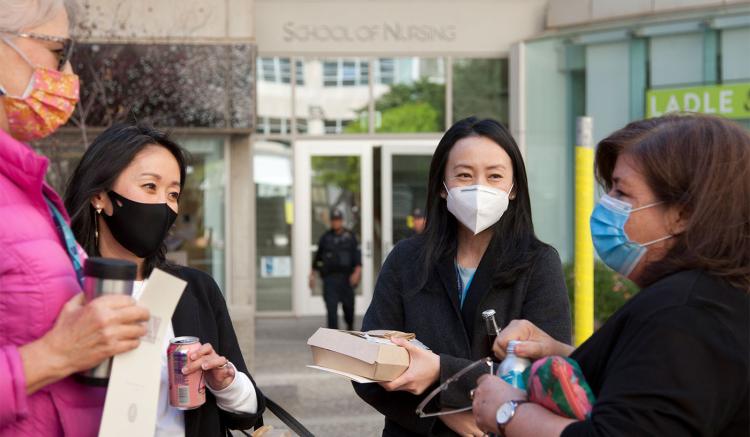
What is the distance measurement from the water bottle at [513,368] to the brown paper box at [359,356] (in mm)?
389

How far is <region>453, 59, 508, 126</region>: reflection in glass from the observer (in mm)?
14227

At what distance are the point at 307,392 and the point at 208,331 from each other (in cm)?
571

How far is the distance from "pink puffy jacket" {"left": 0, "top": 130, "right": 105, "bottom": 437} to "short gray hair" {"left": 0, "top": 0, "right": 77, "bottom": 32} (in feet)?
1.00

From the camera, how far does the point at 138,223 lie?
2.67 meters

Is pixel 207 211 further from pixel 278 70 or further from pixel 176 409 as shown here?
pixel 176 409

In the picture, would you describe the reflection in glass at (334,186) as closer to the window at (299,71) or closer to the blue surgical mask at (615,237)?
the window at (299,71)

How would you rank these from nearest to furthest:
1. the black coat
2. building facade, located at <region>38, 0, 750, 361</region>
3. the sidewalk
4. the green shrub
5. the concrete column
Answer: the black coat < the sidewalk < the green shrub < building facade, located at <region>38, 0, 750, 361</region> < the concrete column

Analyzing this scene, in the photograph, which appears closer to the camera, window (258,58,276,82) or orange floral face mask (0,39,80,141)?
orange floral face mask (0,39,80,141)

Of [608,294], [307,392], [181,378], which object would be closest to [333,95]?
[608,294]

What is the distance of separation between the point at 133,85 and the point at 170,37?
0.85m

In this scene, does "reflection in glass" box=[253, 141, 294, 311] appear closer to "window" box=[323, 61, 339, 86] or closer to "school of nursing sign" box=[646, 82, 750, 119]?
"window" box=[323, 61, 339, 86]

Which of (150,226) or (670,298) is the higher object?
(150,226)

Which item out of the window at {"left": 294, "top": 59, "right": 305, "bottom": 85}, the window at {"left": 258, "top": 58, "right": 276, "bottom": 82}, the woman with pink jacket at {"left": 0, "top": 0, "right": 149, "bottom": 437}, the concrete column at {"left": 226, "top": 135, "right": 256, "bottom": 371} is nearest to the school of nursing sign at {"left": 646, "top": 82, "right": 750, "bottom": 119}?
the window at {"left": 294, "top": 59, "right": 305, "bottom": 85}

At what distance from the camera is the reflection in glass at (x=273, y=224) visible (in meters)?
14.1
